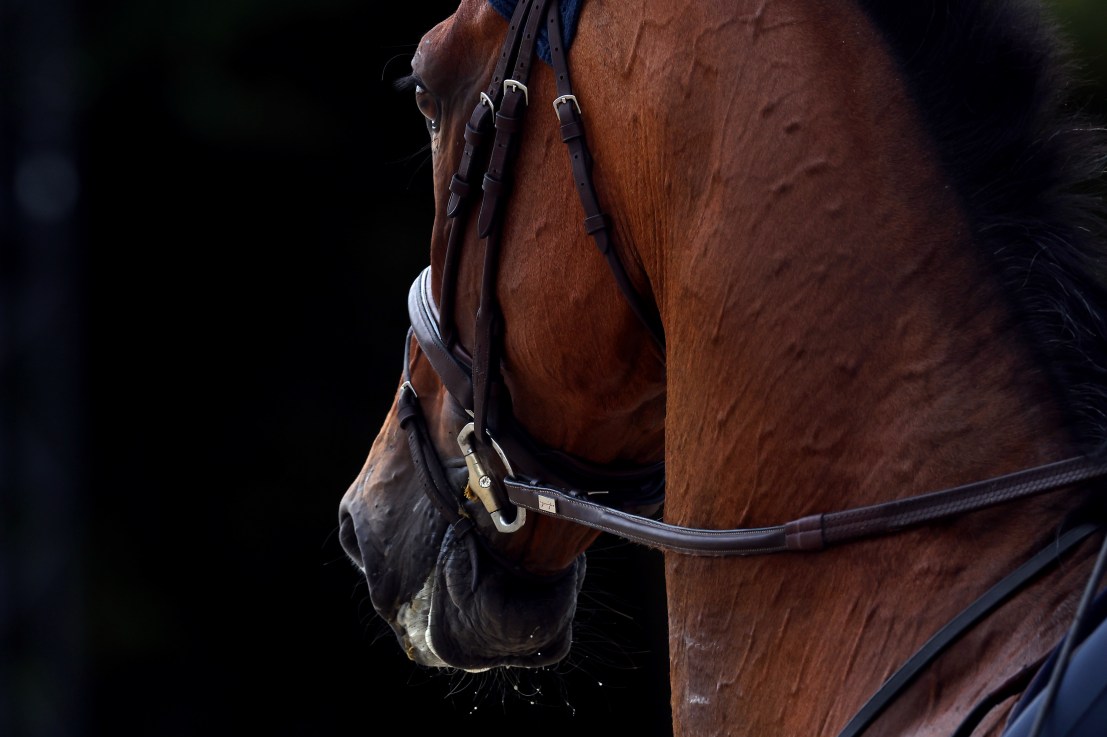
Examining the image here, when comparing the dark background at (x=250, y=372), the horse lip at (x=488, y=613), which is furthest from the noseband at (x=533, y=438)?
the dark background at (x=250, y=372)

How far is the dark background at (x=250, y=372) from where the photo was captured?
491cm

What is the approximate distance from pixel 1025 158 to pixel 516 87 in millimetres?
599

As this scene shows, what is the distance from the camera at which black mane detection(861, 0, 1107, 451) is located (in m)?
1.02

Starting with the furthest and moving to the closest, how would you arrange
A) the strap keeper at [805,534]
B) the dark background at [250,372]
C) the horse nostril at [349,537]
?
the dark background at [250,372]
the horse nostril at [349,537]
the strap keeper at [805,534]

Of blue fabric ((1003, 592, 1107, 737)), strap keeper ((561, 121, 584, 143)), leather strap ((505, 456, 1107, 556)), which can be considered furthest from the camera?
strap keeper ((561, 121, 584, 143))

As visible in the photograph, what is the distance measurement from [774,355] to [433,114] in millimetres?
712

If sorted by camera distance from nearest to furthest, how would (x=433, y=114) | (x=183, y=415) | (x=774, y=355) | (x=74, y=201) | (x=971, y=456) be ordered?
(x=971, y=456), (x=774, y=355), (x=433, y=114), (x=74, y=201), (x=183, y=415)

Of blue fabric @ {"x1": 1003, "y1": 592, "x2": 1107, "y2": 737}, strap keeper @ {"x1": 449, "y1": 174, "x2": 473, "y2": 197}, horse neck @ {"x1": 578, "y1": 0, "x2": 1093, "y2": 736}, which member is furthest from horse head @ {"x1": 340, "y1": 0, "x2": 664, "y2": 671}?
blue fabric @ {"x1": 1003, "y1": 592, "x2": 1107, "y2": 737}

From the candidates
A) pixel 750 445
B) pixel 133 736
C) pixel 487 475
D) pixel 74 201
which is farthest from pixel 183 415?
pixel 750 445

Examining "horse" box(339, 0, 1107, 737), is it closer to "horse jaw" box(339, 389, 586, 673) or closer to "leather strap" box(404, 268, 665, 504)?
"leather strap" box(404, 268, 665, 504)

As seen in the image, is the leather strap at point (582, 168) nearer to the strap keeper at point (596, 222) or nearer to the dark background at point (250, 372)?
the strap keeper at point (596, 222)

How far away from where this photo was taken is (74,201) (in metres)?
3.60

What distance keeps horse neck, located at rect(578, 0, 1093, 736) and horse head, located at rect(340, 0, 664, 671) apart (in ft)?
0.54

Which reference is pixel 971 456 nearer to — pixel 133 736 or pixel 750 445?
pixel 750 445
